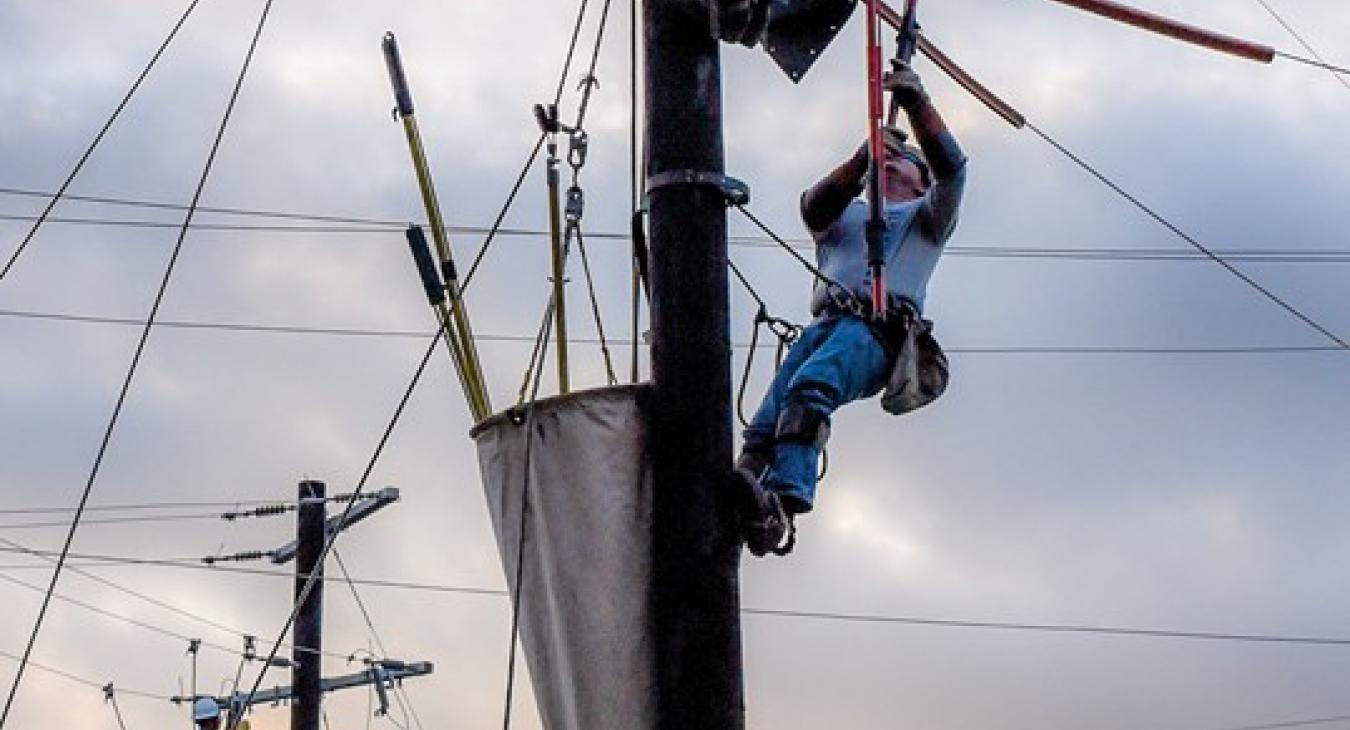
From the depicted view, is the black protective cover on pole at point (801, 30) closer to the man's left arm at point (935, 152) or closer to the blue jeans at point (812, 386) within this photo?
the man's left arm at point (935, 152)

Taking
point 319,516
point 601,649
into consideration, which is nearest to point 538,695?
point 601,649

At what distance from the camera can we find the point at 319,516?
17562 mm

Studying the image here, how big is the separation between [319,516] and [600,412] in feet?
44.3

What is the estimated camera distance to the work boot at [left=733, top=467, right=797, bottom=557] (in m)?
4.42

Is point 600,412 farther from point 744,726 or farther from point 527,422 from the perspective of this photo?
point 744,726

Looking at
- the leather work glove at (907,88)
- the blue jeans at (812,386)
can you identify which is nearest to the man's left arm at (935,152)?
the leather work glove at (907,88)

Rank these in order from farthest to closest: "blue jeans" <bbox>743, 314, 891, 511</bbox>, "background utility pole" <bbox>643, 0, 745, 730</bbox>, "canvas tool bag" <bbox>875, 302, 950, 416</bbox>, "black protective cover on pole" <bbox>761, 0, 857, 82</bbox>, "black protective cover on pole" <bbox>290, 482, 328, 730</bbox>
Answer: "black protective cover on pole" <bbox>290, 482, 328, 730</bbox>, "canvas tool bag" <bbox>875, 302, 950, 416</bbox>, "black protective cover on pole" <bbox>761, 0, 857, 82</bbox>, "blue jeans" <bbox>743, 314, 891, 511</bbox>, "background utility pole" <bbox>643, 0, 745, 730</bbox>

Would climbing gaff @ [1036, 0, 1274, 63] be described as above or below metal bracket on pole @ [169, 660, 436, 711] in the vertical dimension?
below

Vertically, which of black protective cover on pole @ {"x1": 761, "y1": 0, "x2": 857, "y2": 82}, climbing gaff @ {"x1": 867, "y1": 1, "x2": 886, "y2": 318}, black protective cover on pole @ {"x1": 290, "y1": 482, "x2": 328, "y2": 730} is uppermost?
black protective cover on pole @ {"x1": 290, "y1": 482, "x2": 328, "y2": 730}

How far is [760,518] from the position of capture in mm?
4441

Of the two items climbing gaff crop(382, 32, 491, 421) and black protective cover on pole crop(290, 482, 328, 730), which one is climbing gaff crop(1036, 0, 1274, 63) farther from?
black protective cover on pole crop(290, 482, 328, 730)

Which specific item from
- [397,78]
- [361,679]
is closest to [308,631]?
[361,679]

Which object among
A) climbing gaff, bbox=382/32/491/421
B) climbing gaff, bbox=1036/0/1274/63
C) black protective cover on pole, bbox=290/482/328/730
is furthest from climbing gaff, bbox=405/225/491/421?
black protective cover on pole, bbox=290/482/328/730

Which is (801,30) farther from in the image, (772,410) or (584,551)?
(584,551)
